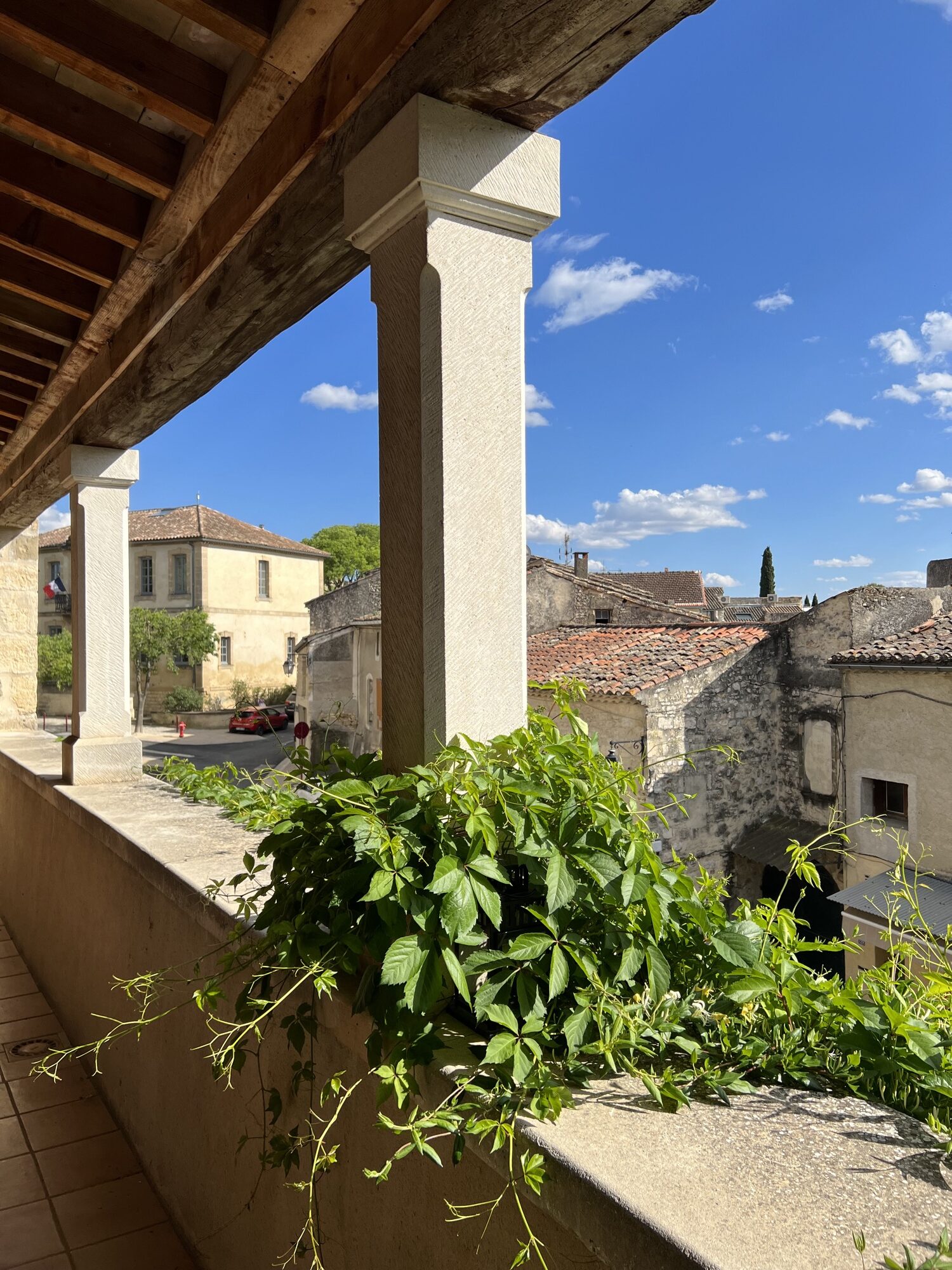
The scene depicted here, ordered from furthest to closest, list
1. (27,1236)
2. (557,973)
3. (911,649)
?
(911,649) < (27,1236) < (557,973)

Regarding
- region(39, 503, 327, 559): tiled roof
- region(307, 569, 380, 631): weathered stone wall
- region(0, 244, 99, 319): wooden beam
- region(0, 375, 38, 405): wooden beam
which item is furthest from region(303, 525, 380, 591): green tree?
region(0, 244, 99, 319): wooden beam

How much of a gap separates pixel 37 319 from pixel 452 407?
7.53ft

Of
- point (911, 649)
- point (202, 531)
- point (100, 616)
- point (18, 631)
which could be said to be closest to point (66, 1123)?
point (100, 616)

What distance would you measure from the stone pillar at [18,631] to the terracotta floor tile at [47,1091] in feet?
12.1

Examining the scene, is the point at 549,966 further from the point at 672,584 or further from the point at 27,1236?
the point at 672,584

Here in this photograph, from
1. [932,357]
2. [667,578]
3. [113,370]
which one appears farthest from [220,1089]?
[932,357]

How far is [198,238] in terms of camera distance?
1.98 meters

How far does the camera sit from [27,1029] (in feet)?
9.72

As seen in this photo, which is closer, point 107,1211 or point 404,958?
point 404,958

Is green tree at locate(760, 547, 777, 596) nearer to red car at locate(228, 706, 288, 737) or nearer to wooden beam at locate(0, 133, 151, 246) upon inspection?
red car at locate(228, 706, 288, 737)

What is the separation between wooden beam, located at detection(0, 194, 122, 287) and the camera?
2.21 m

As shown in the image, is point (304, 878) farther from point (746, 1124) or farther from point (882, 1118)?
point (882, 1118)

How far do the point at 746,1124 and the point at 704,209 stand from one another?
82.3 m

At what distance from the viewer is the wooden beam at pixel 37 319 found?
269 cm
